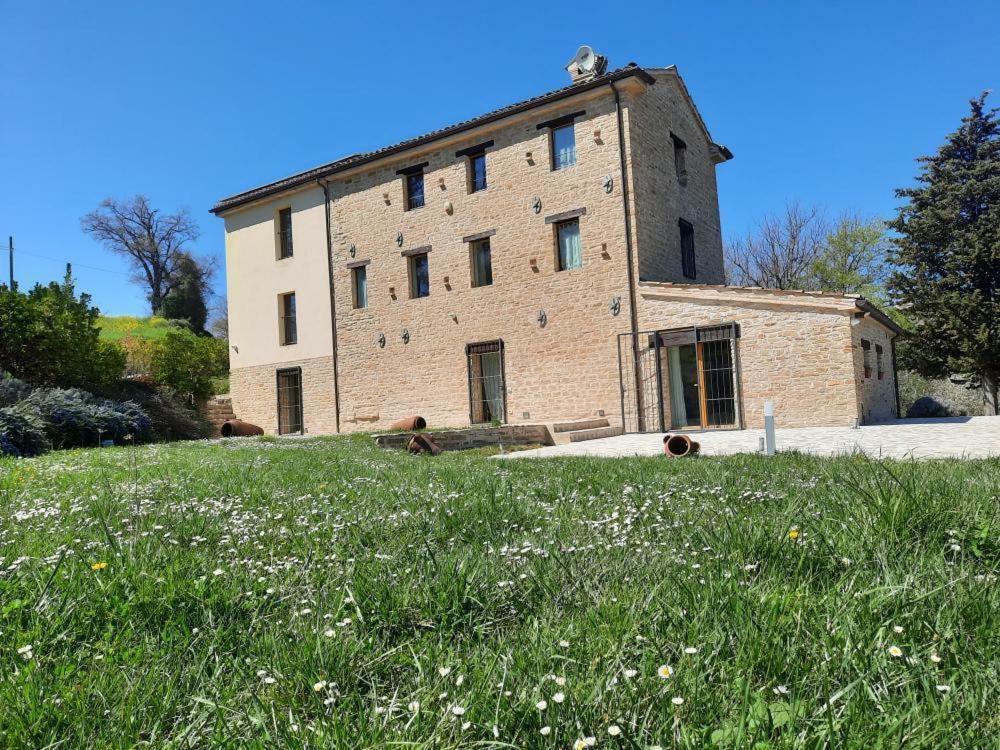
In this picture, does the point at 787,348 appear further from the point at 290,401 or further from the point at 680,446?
the point at 290,401

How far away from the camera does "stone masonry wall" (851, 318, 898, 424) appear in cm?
1287

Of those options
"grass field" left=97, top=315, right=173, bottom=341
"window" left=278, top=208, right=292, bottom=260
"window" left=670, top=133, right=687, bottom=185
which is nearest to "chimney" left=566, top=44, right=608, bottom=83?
"window" left=670, top=133, right=687, bottom=185

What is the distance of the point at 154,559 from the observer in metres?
2.68

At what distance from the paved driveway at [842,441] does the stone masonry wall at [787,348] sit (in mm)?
531

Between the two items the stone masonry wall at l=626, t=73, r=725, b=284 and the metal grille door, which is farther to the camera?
the metal grille door

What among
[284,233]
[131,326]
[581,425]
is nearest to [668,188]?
[581,425]

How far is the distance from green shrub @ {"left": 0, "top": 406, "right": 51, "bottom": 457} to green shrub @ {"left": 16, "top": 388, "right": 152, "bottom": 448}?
243 mm

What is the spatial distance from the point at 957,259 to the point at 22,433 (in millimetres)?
23152

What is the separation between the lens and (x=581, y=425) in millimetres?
14508

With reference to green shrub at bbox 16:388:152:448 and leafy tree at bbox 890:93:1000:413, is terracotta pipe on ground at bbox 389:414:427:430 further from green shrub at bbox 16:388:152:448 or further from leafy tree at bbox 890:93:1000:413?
leafy tree at bbox 890:93:1000:413

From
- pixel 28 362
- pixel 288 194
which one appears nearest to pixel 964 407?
pixel 288 194

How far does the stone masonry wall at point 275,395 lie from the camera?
770 inches

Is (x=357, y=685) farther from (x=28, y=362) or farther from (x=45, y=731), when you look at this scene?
(x=28, y=362)

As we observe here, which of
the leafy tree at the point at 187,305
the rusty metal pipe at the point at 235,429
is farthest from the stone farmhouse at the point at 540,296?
the leafy tree at the point at 187,305
